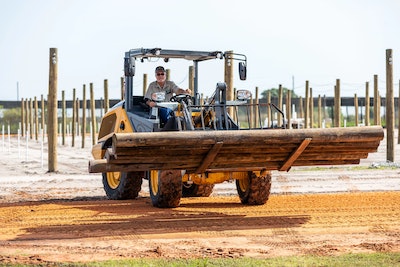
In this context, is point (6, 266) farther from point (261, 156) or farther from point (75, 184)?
point (75, 184)

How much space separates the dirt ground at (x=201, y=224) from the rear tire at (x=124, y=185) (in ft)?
0.77

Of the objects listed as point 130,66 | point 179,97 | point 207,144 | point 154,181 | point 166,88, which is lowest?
point 154,181

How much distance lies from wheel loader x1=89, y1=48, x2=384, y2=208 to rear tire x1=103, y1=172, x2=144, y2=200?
0.79 m

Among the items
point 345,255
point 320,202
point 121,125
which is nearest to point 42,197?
point 121,125

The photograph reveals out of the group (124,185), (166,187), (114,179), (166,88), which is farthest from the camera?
(114,179)

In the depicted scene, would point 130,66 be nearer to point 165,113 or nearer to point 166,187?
point 165,113

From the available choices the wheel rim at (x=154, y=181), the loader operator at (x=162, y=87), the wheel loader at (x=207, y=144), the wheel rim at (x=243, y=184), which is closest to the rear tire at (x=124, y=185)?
the wheel loader at (x=207, y=144)

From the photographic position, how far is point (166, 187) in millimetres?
14234

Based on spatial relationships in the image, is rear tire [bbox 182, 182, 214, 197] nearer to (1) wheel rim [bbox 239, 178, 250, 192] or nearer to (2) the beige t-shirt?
(1) wheel rim [bbox 239, 178, 250, 192]

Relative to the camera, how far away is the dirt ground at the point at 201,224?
10.7 meters

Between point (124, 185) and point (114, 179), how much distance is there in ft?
2.65

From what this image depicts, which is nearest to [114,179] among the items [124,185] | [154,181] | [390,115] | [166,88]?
[124,185]

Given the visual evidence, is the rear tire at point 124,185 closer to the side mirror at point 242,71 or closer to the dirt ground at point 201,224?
the dirt ground at point 201,224

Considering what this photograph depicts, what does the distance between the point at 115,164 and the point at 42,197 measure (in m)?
5.82
